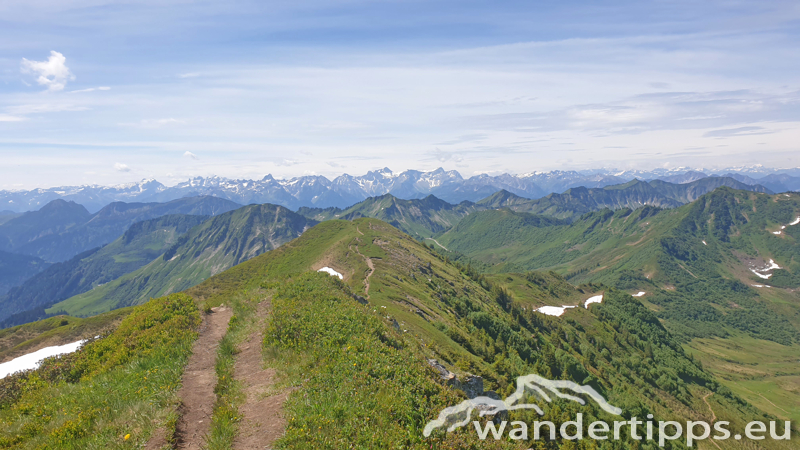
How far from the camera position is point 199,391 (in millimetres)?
20719

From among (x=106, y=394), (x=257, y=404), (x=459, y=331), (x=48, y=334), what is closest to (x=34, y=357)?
(x=48, y=334)

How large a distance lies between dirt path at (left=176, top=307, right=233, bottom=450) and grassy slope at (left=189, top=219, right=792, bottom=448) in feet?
14.0

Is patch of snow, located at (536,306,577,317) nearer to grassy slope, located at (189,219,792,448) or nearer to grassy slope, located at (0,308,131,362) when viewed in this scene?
grassy slope, located at (189,219,792,448)

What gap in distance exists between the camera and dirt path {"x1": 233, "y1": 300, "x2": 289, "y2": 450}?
1623 centimetres

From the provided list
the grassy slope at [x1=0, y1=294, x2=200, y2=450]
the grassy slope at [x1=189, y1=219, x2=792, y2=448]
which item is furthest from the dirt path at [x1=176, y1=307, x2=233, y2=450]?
the grassy slope at [x1=189, y1=219, x2=792, y2=448]

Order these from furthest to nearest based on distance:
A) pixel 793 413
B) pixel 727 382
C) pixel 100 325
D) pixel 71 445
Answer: pixel 727 382 → pixel 793 413 → pixel 100 325 → pixel 71 445

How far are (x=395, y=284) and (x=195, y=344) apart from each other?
67.4 metres

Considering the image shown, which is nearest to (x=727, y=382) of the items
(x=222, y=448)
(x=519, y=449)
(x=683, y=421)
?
(x=683, y=421)

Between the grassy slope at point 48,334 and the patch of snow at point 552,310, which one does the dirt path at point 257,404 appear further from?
the patch of snow at point 552,310

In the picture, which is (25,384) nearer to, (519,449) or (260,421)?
(260,421)

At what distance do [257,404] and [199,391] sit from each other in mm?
4132

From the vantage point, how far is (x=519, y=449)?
1822cm

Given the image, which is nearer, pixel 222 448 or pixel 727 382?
pixel 222 448

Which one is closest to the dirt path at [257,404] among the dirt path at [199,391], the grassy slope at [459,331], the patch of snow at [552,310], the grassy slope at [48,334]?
the grassy slope at [459,331]
